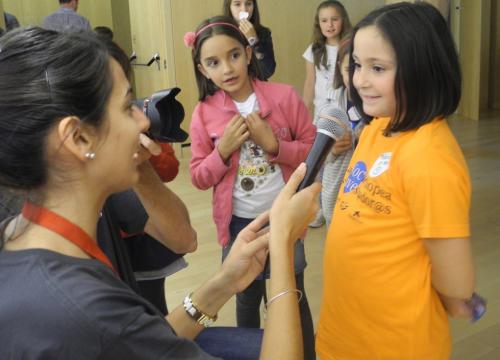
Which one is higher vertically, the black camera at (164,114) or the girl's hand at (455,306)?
the black camera at (164,114)

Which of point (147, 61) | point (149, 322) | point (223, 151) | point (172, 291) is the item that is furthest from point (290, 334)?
point (147, 61)

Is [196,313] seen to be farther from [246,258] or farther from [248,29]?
[248,29]

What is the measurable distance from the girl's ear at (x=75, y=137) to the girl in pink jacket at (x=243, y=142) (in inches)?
37.4

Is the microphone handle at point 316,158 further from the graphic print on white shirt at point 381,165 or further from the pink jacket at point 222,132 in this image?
the pink jacket at point 222,132

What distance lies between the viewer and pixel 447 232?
108 cm

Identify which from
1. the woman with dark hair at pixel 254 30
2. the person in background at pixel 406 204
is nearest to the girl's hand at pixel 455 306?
the person in background at pixel 406 204

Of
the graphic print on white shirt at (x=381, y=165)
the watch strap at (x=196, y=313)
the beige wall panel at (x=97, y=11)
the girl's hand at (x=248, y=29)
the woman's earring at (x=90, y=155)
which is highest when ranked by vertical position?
the beige wall panel at (x=97, y=11)

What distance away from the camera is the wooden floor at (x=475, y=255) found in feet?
7.18

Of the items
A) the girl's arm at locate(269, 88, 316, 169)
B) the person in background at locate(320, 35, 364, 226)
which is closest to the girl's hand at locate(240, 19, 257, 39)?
the person in background at locate(320, 35, 364, 226)

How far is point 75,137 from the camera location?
31.6 inches

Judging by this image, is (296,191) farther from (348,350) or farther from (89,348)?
(89,348)

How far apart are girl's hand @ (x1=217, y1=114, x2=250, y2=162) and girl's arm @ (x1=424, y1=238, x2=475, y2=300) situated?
30.4 inches

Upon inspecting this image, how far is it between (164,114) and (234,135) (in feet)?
1.83

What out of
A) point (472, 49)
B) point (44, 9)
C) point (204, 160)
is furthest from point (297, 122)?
point (44, 9)
